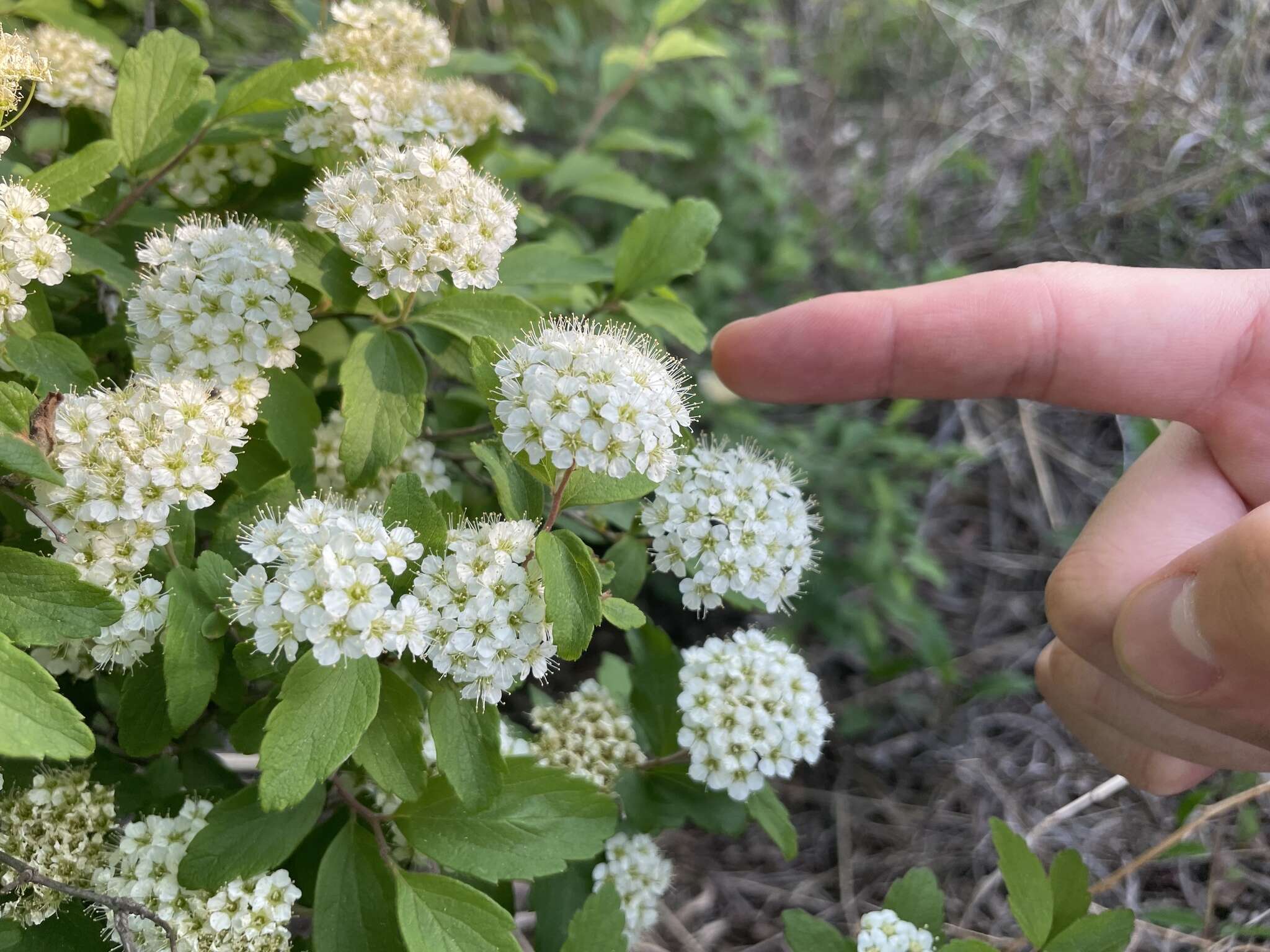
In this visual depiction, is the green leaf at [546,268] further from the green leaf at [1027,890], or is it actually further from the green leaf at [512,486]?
the green leaf at [1027,890]

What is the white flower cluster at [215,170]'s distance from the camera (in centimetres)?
174

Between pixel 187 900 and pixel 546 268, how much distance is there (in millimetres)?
1261

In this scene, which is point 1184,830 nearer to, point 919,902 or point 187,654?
point 919,902

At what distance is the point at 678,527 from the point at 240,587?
0.72 meters

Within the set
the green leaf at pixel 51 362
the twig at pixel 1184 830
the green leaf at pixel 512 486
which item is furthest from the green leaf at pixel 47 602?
the twig at pixel 1184 830

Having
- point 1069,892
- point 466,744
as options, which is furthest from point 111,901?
point 1069,892

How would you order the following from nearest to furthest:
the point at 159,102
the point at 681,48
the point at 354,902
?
the point at 354,902 < the point at 159,102 < the point at 681,48

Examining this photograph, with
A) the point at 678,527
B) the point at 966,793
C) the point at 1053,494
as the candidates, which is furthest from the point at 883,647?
the point at 678,527

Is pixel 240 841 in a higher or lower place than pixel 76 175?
lower

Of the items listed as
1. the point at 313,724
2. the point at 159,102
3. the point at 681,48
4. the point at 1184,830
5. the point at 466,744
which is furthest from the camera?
the point at 681,48

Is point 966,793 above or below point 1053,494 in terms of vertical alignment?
below

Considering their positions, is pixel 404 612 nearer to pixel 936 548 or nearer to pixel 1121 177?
pixel 936 548

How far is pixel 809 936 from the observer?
1667mm

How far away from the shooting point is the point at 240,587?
1208 mm
